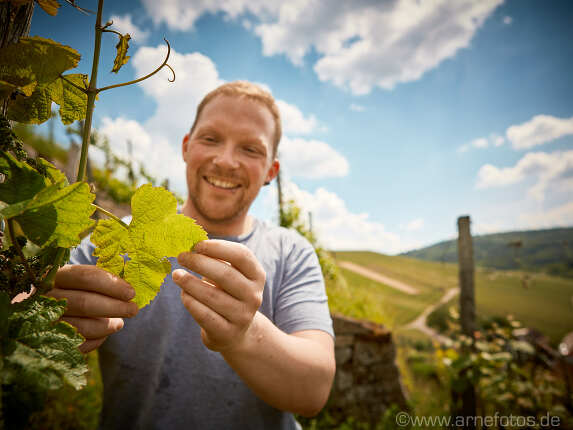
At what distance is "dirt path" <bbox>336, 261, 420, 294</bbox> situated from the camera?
47.7m

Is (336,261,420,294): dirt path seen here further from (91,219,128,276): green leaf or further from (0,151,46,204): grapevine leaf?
(0,151,46,204): grapevine leaf

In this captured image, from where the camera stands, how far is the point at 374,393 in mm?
5629

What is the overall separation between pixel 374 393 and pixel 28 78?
681 cm

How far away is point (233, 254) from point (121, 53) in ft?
1.61

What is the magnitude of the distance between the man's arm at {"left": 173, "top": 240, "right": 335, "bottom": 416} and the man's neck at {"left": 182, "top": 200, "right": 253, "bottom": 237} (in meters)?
0.98

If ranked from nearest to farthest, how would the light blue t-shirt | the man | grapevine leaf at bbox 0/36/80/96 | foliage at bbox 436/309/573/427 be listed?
grapevine leaf at bbox 0/36/80/96 < the man < the light blue t-shirt < foliage at bbox 436/309/573/427

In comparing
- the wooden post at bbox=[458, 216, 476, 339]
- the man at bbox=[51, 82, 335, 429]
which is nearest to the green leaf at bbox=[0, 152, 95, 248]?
the man at bbox=[51, 82, 335, 429]

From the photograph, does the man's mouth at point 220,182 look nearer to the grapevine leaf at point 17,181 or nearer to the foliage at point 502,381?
the grapevine leaf at point 17,181

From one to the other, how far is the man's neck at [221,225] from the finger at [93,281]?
1435 mm

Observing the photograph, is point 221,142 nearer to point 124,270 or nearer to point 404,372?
point 124,270

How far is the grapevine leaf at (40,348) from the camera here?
30 cm

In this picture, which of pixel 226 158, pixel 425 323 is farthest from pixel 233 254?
pixel 425 323

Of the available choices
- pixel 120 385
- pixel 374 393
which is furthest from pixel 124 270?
pixel 374 393

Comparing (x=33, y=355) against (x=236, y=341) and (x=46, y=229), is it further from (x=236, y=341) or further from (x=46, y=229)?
(x=236, y=341)
